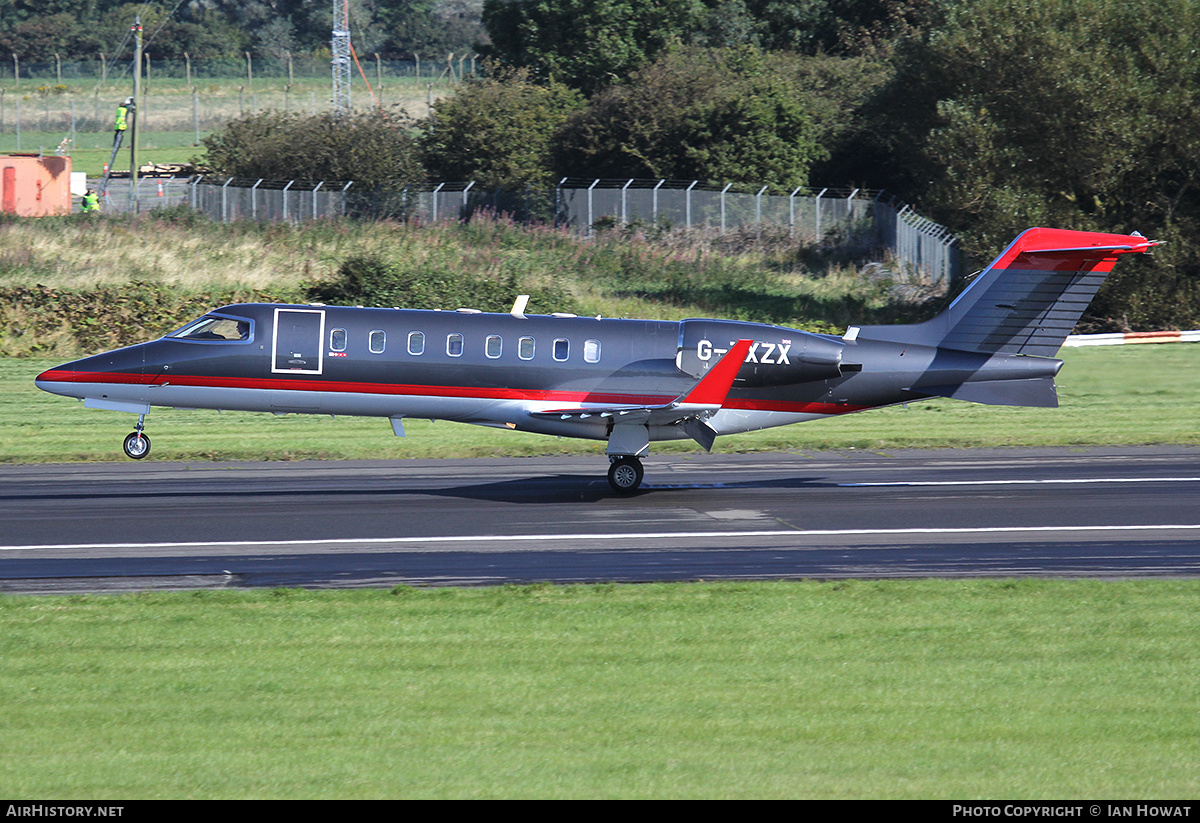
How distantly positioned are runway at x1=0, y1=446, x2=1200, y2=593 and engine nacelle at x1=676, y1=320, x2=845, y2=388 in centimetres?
198

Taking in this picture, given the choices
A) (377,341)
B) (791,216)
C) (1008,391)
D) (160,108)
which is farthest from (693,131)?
(160,108)

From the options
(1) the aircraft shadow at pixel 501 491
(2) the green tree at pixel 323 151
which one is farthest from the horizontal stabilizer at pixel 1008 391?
(2) the green tree at pixel 323 151

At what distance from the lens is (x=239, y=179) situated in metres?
60.2

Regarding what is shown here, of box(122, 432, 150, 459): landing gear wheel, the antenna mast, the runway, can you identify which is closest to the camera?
the runway

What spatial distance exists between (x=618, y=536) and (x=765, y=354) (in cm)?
485

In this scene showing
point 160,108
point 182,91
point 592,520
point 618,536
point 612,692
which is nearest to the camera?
point 612,692

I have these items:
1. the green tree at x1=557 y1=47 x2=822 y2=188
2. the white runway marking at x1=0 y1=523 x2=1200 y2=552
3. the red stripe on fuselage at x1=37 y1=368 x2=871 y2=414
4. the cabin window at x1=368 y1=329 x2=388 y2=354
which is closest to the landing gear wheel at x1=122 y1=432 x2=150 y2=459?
the red stripe on fuselage at x1=37 y1=368 x2=871 y2=414

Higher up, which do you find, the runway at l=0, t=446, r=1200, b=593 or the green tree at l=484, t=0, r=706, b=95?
the green tree at l=484, t=0, r=706, b=95

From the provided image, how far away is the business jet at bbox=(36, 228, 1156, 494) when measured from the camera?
66.4 ft

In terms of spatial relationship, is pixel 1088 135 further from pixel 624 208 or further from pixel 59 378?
pixel 59 378

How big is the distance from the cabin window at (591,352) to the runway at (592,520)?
2251 mm

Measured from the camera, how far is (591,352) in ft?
67.5

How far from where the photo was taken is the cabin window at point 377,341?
66.3 ft

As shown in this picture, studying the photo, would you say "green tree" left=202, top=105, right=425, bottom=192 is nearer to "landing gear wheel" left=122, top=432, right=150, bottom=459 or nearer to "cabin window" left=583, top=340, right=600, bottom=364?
"landing gear wheel" left=122, top=432, right=150, bottom=459
